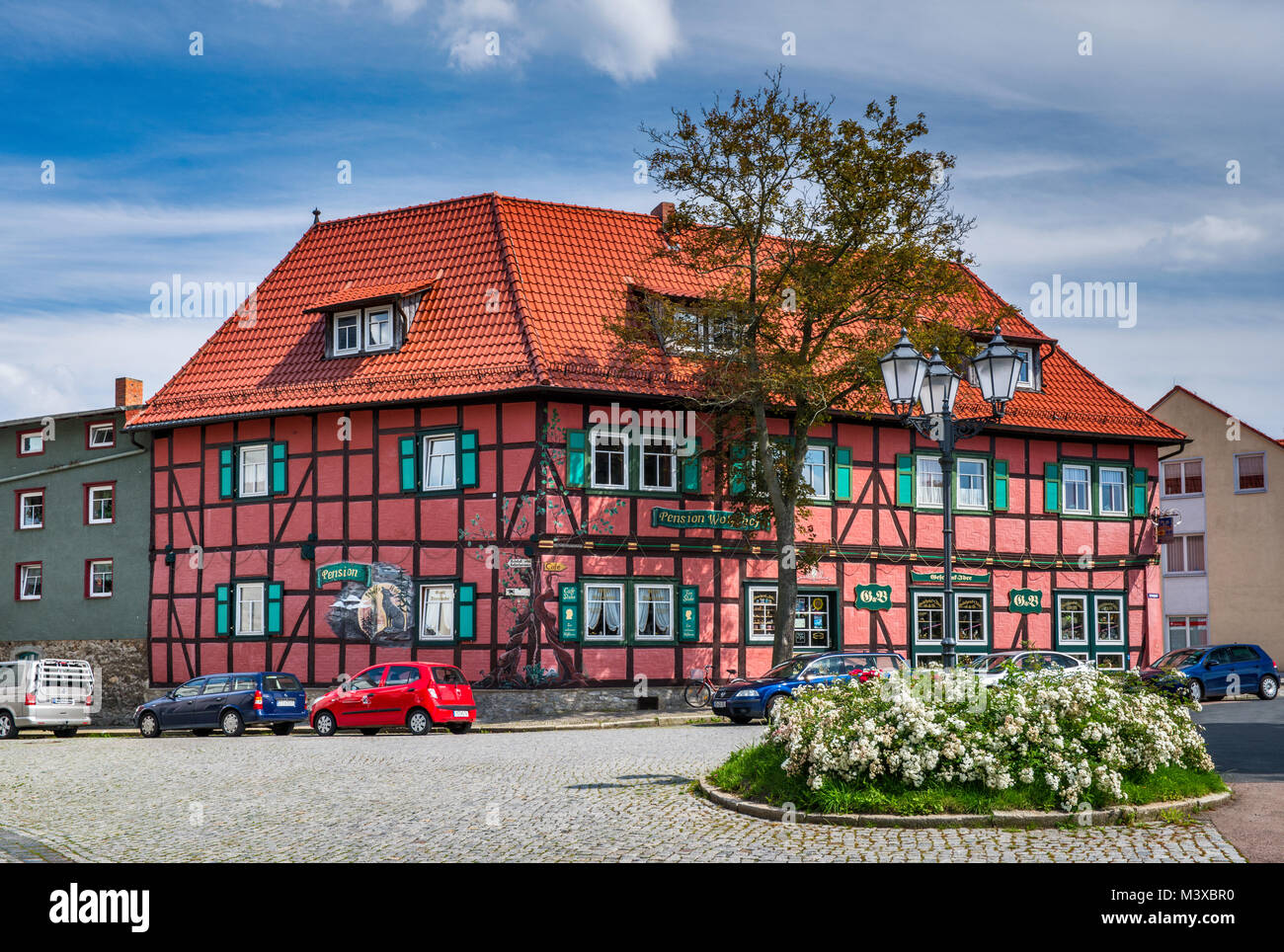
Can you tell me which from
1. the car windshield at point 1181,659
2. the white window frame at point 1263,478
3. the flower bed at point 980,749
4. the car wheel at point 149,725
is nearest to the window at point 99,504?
the car wheel at point 149,725

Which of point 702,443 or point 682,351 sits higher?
point 682,351

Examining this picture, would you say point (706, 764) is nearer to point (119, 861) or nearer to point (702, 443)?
point (119, 861)

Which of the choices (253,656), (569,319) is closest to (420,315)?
(569,319)

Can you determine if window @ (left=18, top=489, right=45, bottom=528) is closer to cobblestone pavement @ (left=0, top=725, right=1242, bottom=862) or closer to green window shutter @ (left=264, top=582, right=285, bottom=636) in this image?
green window shutter @ (left=264, top=582, right=285, bottom=636)

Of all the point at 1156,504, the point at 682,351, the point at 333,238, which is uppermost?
the point at 333,238

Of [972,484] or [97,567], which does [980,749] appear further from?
[97,567]

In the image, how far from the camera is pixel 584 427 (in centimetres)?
2900

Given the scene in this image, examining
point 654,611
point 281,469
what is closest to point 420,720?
point 654,611

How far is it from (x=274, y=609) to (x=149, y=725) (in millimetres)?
4404

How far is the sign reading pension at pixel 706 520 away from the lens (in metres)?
29.5

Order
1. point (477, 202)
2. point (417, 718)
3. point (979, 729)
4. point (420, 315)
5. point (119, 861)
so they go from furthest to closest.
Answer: point (477, 202) < point (420, 315) < point (417, 718) < point (979, 729) < point (119, 861)

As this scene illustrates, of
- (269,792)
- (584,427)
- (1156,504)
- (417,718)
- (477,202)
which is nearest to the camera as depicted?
(269,792)

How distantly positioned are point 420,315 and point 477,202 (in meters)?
3.89

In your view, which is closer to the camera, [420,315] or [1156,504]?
[420,315]
